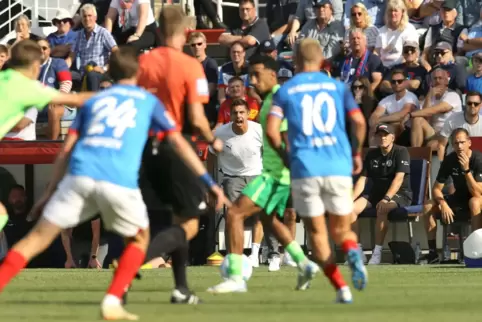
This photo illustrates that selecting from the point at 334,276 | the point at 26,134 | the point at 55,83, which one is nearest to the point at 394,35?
the point at 55,83

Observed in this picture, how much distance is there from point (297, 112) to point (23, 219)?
9360 mm

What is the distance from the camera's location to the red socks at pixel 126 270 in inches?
343

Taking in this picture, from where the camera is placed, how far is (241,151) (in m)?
18.0

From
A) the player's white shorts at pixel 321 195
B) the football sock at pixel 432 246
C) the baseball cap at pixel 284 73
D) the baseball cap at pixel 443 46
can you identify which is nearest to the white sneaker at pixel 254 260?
the football sock at pixel 432 246

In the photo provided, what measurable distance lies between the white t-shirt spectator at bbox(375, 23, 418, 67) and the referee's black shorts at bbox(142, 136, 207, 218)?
1047 cm

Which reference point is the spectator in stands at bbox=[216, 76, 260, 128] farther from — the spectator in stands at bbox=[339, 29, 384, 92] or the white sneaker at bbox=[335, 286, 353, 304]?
the white sneaker at bbox=[335, 286, 353, 304]

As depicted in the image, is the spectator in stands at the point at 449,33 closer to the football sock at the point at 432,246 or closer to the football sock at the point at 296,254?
the football sock at the point at 432,246

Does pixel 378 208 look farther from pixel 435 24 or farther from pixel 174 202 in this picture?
pixel 174 202

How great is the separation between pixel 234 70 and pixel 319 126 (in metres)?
9.97

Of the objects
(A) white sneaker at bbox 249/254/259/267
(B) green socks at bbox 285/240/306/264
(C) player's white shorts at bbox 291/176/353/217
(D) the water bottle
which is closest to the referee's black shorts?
(C) player's white shorts at bbox 291/176/353/217

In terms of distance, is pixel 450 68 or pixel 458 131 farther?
pixel 450 68

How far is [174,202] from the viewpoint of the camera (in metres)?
10.3

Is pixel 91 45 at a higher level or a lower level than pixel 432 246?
higher

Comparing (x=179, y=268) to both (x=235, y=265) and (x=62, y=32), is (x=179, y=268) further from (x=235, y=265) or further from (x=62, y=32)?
(x=62, y=32)
